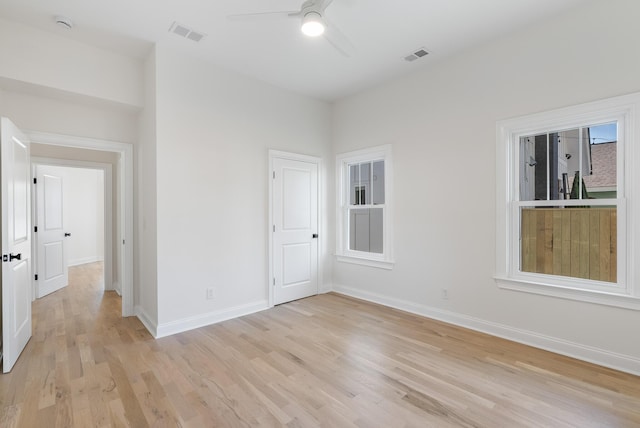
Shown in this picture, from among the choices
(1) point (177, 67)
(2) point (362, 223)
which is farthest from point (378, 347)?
(1) point (177, 67)

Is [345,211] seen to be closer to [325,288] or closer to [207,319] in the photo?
[325,288]

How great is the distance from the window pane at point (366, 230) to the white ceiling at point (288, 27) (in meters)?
1.96

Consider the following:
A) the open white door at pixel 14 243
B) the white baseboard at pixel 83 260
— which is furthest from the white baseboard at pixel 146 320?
the white baseboard at pixel 83 260

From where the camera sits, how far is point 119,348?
288 centimetres

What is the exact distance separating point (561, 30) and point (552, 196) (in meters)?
1.49

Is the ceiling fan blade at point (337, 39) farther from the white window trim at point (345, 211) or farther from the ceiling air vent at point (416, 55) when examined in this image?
the white window trim at point (345, 211)

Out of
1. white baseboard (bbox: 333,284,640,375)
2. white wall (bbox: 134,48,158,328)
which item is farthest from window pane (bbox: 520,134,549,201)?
white wall (bbox: 134,48,158,328)

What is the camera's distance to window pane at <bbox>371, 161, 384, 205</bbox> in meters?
4.36

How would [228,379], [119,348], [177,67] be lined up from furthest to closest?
1. [177,67]
2. [119,348]
3. [228,379]

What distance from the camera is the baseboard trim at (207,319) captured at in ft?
10.5

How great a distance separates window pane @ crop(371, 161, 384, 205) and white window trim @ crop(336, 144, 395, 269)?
0.14m

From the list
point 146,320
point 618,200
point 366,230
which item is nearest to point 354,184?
point 366,230

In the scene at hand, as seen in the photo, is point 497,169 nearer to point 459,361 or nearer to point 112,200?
point 459,361

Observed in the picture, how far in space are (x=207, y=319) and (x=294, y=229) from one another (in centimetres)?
165
